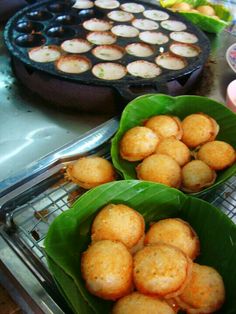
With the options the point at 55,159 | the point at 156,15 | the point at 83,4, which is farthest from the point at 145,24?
the point at 55,159

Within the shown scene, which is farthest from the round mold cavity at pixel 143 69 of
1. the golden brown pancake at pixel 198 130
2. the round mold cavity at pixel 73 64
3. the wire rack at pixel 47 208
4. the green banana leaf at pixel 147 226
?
the green banana leaf at pixel 147 226

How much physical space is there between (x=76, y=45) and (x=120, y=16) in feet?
2.09

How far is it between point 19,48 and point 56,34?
405mm

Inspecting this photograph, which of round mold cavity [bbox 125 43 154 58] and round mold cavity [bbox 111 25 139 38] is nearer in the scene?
round mold cavity [bbox 125 43 154 58]

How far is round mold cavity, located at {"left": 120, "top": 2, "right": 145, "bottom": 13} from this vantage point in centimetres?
303

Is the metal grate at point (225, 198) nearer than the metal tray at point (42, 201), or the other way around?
the metal tray at point (42, 201)

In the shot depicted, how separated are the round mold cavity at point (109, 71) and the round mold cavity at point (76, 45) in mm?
230

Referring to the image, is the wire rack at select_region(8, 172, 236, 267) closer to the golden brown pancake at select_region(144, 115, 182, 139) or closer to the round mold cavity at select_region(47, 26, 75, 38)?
the golden brown pancake at select_region(144, 115, 182, 139)

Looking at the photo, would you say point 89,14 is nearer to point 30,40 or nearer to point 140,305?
point 30,40

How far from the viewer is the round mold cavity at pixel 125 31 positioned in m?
2.68

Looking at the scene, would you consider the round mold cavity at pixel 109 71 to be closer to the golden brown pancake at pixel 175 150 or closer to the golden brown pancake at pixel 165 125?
the golden brown pancake at pixel 165 125

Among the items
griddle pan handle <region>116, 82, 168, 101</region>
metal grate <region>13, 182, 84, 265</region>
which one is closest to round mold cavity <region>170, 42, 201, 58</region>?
griddle pan handle <region>116, 82, 168, 101</region>

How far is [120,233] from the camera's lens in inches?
53.7

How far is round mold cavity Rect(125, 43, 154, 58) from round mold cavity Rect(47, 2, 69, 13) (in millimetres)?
718
